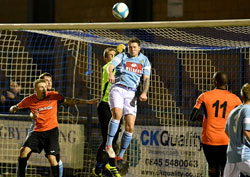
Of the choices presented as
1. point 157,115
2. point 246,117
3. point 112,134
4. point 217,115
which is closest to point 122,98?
point 112,134

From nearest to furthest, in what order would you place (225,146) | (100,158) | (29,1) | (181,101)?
(225,146)
(100,158)
(181,101)
(29,1)

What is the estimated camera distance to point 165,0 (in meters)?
15.0

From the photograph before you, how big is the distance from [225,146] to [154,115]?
323 centimetres

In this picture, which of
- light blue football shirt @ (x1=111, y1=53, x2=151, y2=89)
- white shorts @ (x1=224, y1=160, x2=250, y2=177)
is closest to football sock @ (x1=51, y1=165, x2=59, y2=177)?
light blue football shirt @ (x1=111, y1=53, x2=151, y2=89)

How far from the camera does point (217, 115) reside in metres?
7.44

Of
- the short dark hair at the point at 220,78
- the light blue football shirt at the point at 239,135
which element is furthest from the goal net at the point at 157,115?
the light blue football shirt at the point at 239,135

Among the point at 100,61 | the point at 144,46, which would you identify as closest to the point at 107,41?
the point at 144,46

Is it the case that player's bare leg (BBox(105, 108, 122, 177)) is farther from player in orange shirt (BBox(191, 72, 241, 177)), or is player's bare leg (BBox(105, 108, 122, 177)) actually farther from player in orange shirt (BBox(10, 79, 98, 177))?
player in orange shirt (BBox(191, 72, 241, 177))

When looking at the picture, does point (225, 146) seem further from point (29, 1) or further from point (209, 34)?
point (29, 1)

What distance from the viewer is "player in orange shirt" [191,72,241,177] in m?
7.43

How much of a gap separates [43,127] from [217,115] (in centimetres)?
281

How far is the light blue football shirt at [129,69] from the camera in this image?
7.95 metres

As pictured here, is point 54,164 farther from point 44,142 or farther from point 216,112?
point 216,112

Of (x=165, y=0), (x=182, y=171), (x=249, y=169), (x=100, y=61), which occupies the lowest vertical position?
(x=182, y=171)
